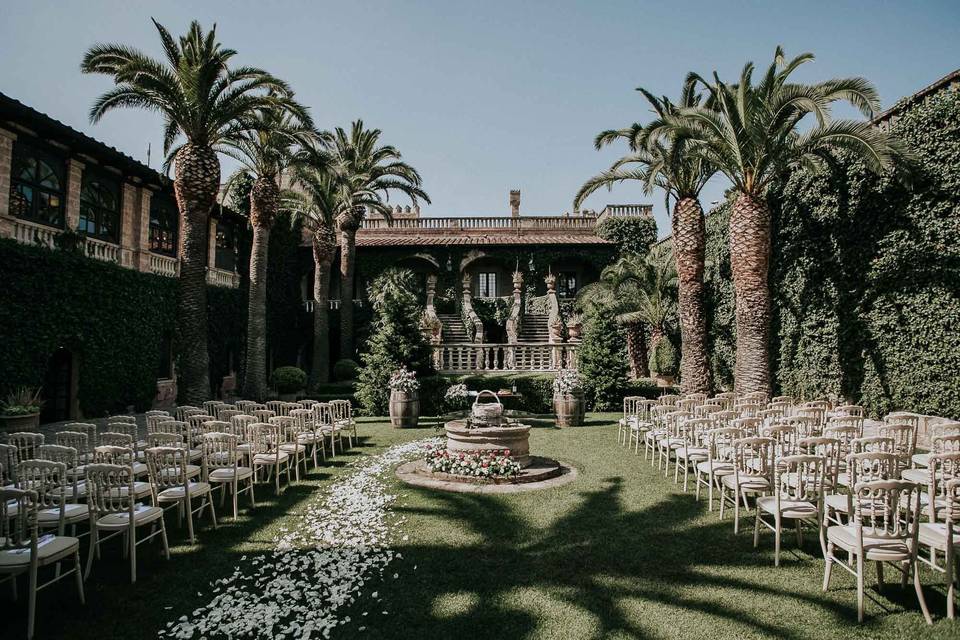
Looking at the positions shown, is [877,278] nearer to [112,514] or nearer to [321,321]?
[112,514]

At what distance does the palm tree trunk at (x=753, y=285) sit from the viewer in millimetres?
13352

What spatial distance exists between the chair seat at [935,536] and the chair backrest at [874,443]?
115cm

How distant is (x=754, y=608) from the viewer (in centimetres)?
473

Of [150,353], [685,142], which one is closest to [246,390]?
[150,353]

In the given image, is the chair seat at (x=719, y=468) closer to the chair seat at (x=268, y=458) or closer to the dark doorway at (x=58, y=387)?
the chair seat at (x=268, y=458)

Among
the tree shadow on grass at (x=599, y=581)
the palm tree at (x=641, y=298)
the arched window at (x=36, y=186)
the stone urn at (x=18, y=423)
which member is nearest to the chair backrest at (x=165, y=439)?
the tree shadow on grass at (x=599, y=581)

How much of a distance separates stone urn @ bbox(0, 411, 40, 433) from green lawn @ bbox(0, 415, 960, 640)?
8219mm

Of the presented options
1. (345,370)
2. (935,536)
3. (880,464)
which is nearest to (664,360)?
(345,370)

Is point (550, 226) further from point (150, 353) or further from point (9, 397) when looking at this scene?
point (9, 397)

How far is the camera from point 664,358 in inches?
955

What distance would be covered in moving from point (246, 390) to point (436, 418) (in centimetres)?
734

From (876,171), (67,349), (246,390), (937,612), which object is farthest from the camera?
(246,390)

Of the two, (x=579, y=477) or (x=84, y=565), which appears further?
(x=579, y=477)

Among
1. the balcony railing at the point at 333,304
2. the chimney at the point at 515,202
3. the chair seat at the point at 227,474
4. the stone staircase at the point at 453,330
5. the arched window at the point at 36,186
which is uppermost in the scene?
the chimney at the point at 515,202
